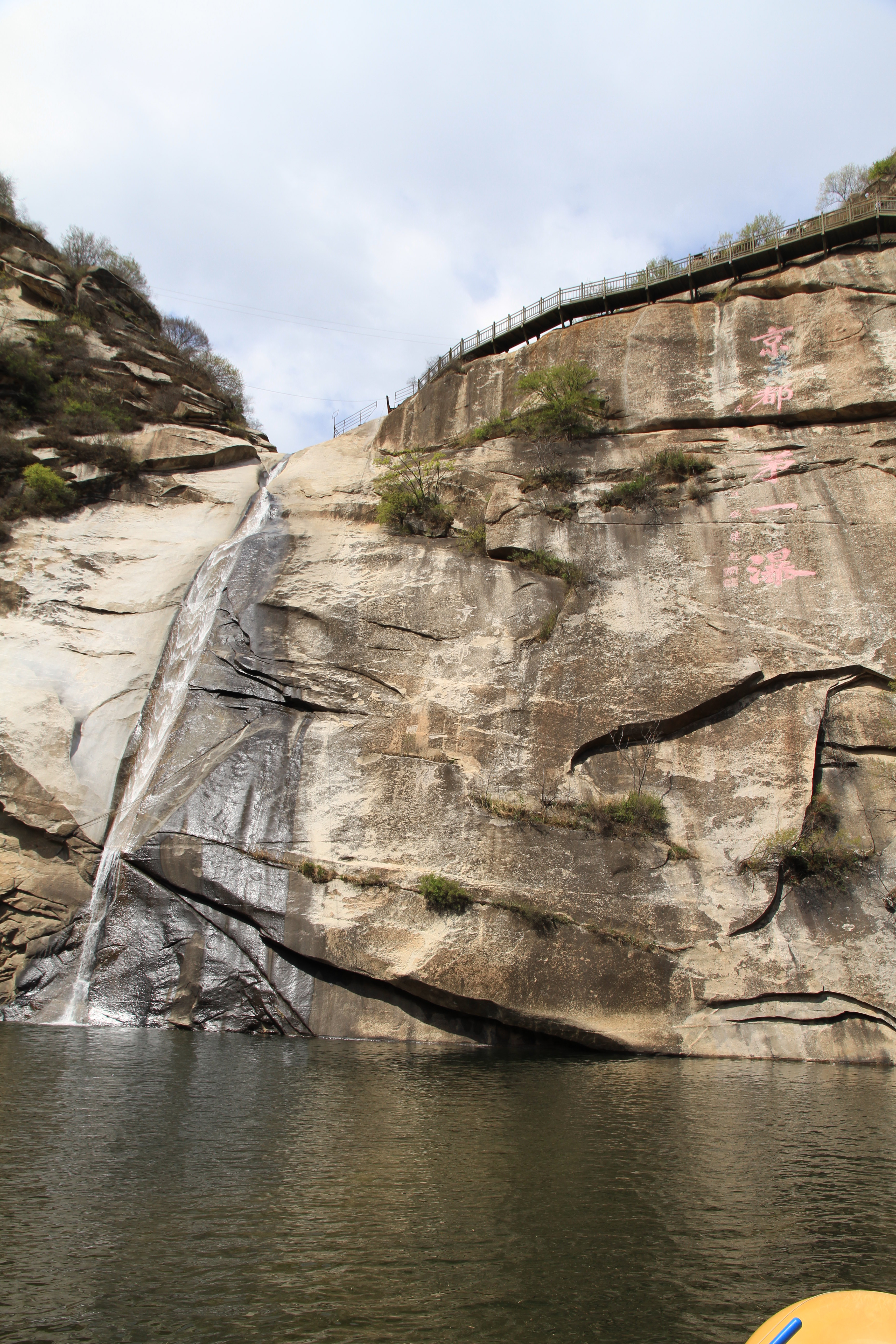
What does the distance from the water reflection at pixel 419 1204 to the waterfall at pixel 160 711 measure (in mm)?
3631

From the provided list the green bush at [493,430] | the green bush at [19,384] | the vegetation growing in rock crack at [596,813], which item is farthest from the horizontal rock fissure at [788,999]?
the green bush at [19,384]

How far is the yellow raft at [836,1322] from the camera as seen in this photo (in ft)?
9.88

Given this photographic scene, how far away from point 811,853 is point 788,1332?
1158cm

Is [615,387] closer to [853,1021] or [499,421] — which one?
[499,421]

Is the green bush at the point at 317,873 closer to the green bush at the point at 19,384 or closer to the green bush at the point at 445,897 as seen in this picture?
the green bush at the point at 445,897

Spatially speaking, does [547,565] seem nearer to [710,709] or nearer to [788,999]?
[710,709]

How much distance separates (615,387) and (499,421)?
3.19 meters

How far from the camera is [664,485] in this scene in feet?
60.8

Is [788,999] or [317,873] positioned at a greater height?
[317,873]

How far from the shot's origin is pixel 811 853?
1349cm

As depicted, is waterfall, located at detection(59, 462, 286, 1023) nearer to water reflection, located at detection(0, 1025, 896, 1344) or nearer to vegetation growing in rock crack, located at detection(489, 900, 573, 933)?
water reflection, located at detection(0, 1025, 896, 1344)

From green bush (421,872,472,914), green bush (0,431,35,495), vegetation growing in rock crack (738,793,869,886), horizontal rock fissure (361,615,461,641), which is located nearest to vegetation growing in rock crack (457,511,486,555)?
horizontal rock fissure (361,615,461,641)

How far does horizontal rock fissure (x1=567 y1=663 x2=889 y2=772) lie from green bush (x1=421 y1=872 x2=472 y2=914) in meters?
3.27

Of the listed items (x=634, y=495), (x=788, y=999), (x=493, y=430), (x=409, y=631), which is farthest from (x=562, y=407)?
(x=788, y=999)
